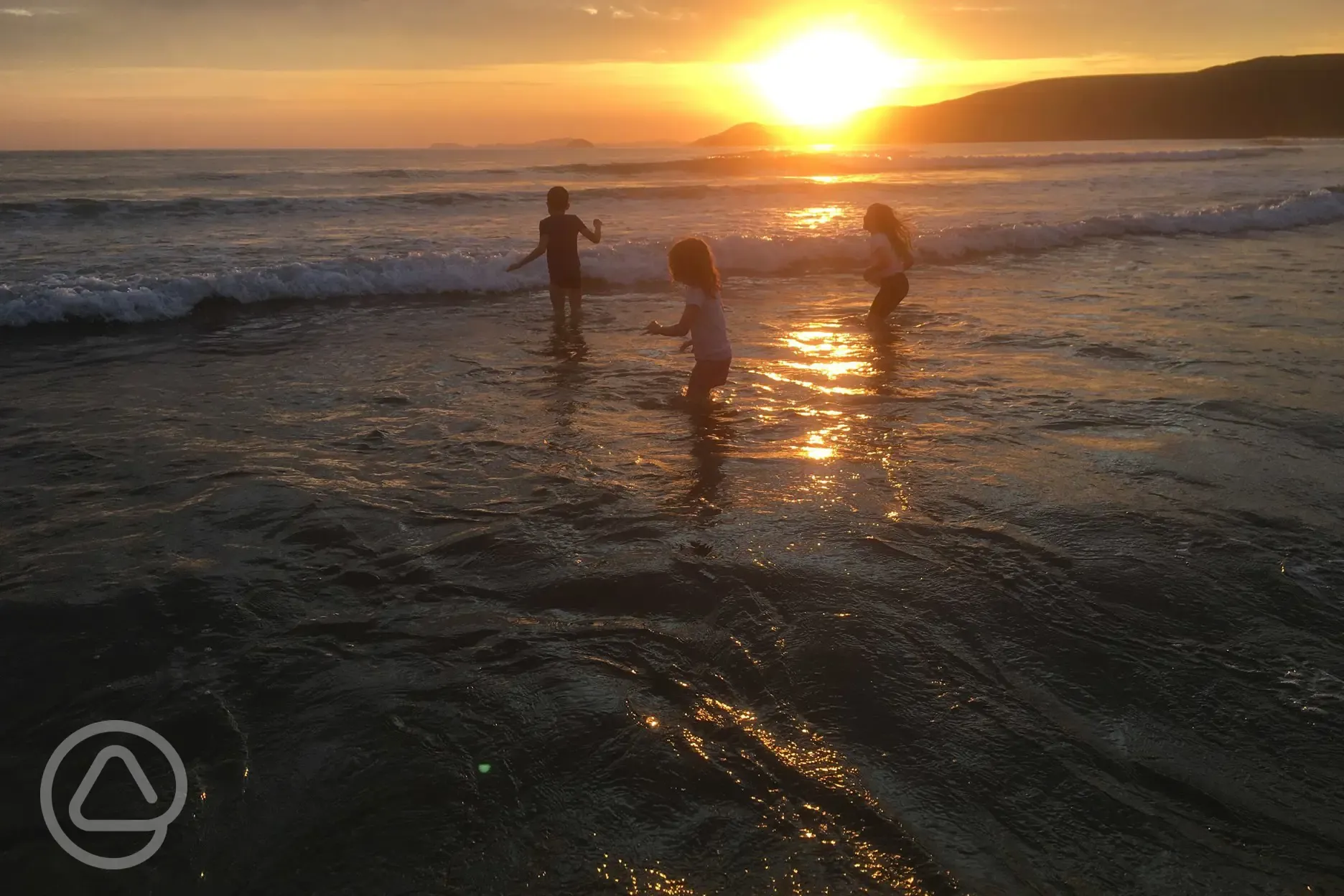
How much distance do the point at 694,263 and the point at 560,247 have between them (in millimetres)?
4129

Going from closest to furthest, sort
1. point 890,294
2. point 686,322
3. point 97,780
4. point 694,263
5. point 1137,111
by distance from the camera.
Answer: point 97,780 → point 694,263 → point 686,322 → point 890,294 → point 1137,111

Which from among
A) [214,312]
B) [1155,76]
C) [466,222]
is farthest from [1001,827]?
[1155,76]

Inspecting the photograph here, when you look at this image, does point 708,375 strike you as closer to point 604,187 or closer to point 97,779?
point 97,779

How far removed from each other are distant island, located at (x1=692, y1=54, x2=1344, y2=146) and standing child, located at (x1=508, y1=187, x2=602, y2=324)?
67.3 meters

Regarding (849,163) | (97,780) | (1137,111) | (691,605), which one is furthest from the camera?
(1137,111)

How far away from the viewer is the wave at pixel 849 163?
122 ft

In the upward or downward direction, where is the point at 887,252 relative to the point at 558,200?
downward

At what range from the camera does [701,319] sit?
721cm

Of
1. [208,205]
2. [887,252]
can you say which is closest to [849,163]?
[208,205]

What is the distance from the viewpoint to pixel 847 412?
7.07 meters

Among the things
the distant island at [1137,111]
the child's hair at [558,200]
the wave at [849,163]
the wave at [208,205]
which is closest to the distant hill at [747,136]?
the distant island at [1137,111]

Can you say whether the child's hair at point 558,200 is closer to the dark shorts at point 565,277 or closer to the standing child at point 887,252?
the dark shorts at point 565,277

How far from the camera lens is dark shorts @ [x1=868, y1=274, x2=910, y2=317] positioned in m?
10.3

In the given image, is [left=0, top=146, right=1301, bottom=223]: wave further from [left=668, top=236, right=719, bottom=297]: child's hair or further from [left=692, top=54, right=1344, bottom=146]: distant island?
[left=692, top=54, right=1344, bottom=146]: distant island
